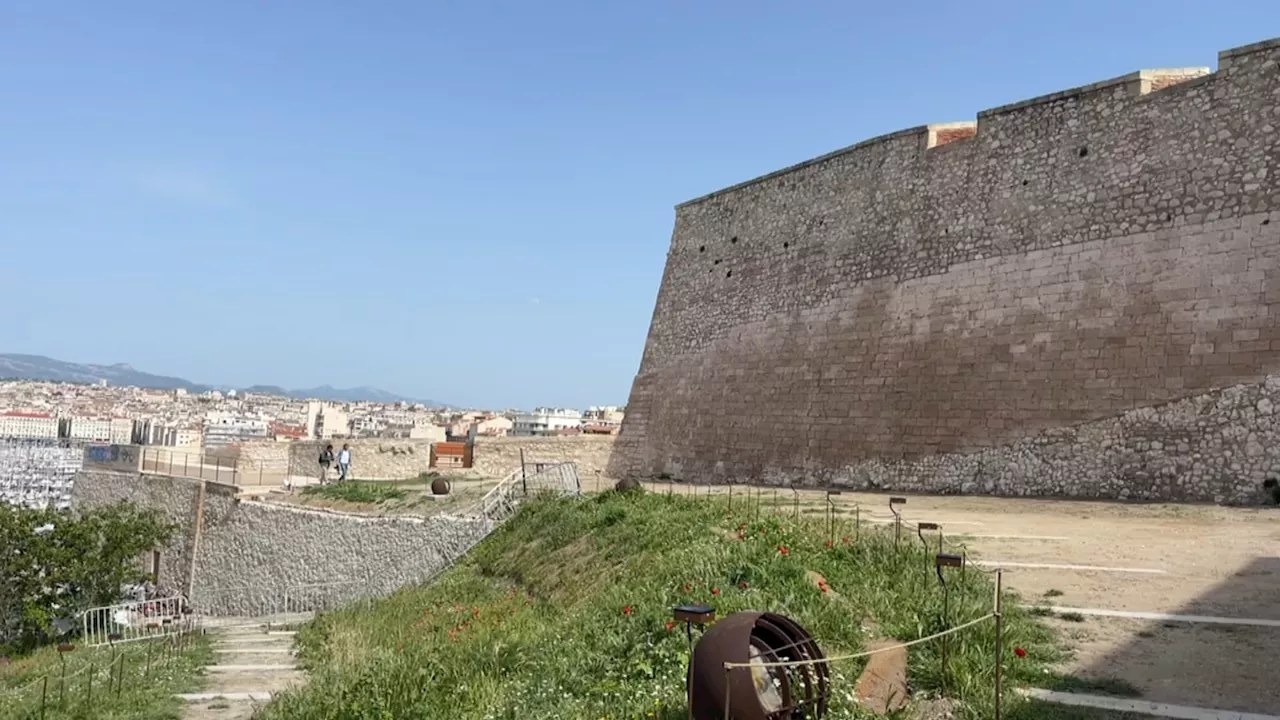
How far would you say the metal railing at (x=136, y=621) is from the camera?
54.8 ft

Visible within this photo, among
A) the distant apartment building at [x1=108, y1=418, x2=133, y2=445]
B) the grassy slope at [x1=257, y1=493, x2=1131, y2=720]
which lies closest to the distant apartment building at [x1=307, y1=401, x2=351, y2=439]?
the distant apartment building at [x1=108, y1=418, x2=133, y2=445]

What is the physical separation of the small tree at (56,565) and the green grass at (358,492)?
397cm

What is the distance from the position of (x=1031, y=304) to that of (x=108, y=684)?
13.4 m

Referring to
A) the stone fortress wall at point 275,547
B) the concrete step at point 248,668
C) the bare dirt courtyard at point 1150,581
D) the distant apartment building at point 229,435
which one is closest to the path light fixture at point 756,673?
the bare dirt courtyard at point 1150,581

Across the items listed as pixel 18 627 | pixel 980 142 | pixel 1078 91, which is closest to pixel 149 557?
pixel 18 627

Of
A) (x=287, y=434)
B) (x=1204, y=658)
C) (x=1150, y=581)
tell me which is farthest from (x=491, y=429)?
(x=1204, y=658)

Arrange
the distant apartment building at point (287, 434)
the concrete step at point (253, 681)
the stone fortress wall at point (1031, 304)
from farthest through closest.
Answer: the distant apartment building at point (287, 434), the stone fortress wall at point (1031, 304), the concrete step at point (253, 681)

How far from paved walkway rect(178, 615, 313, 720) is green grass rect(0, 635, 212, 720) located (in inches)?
8.4

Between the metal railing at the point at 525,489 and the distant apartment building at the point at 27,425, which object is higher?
the metal railing at the point at 525,489

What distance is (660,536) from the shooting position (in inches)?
401

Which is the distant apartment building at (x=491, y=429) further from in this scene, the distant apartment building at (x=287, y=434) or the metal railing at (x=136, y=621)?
the metal railing at (x=136, y=621)

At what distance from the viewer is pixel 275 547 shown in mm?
20047

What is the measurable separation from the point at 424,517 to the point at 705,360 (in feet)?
27.2

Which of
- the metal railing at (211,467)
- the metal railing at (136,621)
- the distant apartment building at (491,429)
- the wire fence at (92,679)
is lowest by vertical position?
the metal railing at (136,621)
